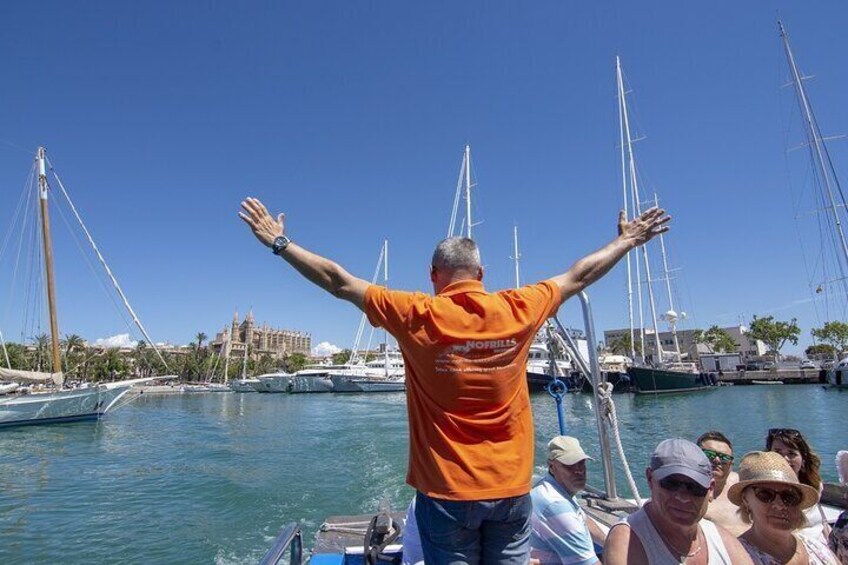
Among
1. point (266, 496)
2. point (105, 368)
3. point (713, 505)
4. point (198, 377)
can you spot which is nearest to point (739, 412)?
point (266, 496)

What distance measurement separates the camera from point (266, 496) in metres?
12.1

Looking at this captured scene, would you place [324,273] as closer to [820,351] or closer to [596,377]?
[596,377]

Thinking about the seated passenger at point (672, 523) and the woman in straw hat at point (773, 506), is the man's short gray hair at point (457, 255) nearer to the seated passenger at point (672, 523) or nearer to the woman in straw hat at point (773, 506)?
the seated passenger at point (672, 523)

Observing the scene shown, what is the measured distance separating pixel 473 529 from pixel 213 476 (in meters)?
15.3

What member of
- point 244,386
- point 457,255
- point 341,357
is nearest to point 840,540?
point 457,255

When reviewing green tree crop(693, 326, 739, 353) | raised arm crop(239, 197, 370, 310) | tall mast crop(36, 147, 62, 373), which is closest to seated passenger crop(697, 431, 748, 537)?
raised arm crop(239, 197, 370, 310)

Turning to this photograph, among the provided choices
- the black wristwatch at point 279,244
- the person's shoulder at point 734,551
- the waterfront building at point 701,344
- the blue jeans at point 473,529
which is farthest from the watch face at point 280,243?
the waterfront building at point 701,344

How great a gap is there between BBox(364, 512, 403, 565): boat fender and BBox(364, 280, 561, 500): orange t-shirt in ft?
7.30

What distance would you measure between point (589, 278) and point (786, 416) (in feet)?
110

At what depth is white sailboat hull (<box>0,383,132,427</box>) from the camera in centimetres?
2956

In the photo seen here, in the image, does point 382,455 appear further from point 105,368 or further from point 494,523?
point 105,368

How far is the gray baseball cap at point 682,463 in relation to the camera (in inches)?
83.9

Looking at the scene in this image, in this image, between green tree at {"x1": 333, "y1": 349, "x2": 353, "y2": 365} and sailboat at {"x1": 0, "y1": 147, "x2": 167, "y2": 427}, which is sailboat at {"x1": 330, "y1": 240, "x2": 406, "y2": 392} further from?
green tree at {"x1": 333, "y1": 349, "x2": 353, "y2": 365}

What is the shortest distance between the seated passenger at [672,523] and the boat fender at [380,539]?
2.00m
